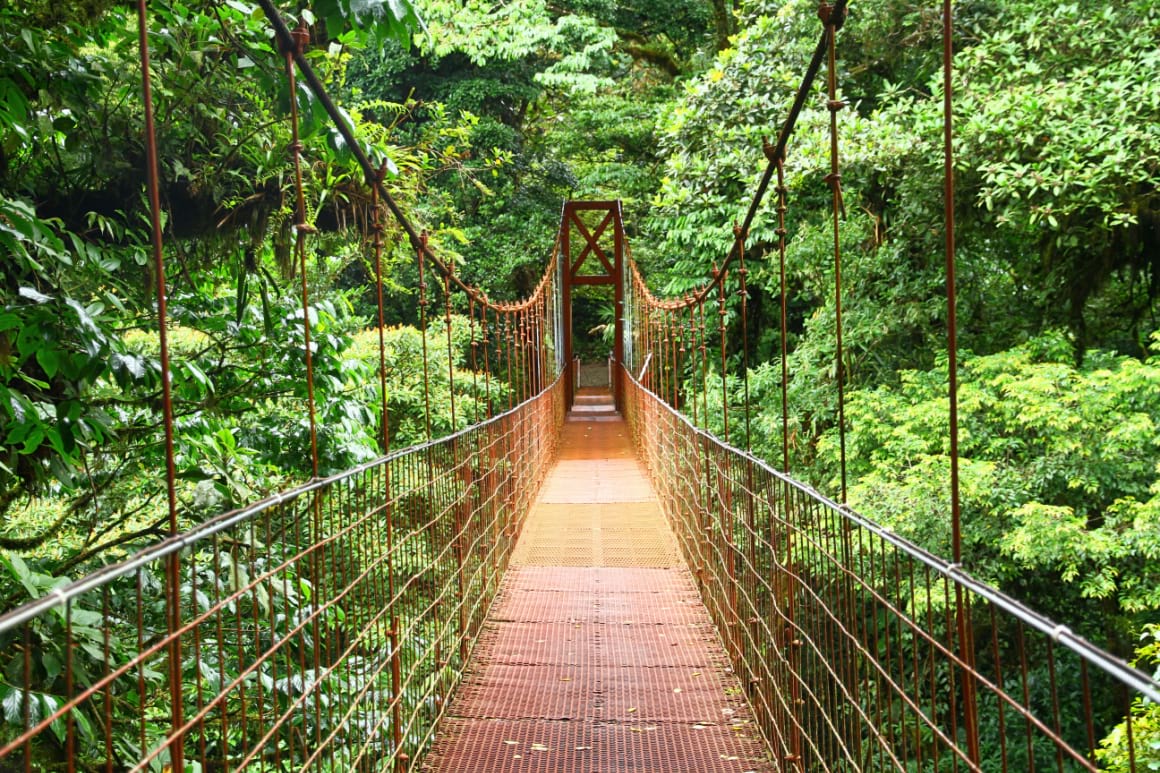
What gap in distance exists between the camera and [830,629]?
5.57ft

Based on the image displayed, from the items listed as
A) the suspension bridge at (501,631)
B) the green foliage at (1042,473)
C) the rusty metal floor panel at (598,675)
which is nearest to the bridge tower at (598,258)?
the green foliage at (1042,473)

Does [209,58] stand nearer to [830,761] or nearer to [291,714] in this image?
[291,714]

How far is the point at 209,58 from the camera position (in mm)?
2432

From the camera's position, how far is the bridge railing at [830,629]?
93 cm

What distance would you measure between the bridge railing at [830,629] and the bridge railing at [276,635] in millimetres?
713

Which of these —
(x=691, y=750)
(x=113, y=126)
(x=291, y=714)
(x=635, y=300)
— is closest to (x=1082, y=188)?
(x=691, y=750)

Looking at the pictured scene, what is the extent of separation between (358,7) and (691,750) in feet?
5.40

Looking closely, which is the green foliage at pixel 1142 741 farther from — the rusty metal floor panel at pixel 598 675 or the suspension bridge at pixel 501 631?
the rusty metal floor panel at pixel 598 675

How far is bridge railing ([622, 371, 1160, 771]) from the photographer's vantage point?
93cm

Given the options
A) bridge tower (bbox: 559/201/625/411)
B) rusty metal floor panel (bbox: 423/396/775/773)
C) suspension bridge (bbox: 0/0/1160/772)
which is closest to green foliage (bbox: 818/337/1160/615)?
suspension bridge (bbox: 0/0/1160/772)

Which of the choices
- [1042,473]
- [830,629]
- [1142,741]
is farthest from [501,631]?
[1042,473]

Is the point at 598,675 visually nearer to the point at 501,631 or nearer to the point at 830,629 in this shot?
the point at 501,631

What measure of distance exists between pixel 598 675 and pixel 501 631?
1.80ft

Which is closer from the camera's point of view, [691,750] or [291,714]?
[291,714]
